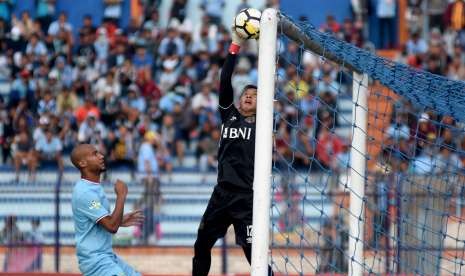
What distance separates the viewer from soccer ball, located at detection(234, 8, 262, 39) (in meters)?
9.17

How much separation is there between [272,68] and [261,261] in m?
1.29

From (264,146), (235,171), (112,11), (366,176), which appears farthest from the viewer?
(112,11)

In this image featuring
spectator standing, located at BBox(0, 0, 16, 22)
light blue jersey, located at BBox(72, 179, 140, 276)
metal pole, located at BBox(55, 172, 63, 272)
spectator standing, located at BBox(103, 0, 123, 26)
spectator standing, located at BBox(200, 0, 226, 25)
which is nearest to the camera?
light blue jersey, located at BBox(72, 179, 140, 276)

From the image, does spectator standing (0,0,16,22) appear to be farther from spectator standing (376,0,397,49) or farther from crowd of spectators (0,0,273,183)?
spectator standing (376,0,397,49)

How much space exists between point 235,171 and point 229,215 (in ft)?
1.14

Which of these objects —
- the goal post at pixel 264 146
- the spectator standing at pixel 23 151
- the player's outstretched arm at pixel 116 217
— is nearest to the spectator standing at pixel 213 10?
A: the spectator standing at pixel 23 151

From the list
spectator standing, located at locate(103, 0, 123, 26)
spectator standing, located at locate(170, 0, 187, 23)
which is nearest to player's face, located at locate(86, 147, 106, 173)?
spectator standing, located at locate(170, 0, 187, 23)

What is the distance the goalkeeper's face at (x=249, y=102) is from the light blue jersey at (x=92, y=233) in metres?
1.37

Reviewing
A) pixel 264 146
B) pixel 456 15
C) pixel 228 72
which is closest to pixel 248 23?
pixel 228 72

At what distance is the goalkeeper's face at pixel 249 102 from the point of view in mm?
9884

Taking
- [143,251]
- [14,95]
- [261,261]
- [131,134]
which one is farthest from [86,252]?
[14,95]

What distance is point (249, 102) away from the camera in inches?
390

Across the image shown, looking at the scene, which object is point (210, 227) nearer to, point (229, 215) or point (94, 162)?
point (229, 215)

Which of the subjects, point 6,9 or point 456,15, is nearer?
point 456,15
